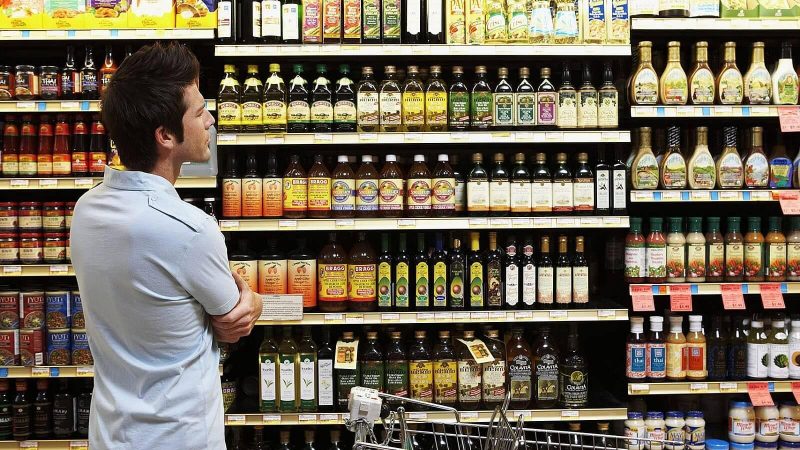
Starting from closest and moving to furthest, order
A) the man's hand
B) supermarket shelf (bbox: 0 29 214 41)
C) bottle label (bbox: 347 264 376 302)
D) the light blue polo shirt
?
the light blue polo shirt
the man's hand
supermarket shelf (bbox: 0 29 214 41)
bottle label (bbox: 347 264 376 302)

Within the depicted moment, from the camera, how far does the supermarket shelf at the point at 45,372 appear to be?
308 cm

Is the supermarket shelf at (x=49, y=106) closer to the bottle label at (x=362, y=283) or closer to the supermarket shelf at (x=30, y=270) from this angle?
the supermarket shelf at (x=30, y=270)

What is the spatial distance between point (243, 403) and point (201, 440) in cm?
186

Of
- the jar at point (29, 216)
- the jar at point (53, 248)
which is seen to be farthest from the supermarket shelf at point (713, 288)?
the jar at point (29, 216)

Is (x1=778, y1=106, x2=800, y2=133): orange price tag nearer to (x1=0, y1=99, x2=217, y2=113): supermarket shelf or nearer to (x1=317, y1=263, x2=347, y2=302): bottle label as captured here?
(x1=317, y1=263, x2=347, y2=302): bottle label

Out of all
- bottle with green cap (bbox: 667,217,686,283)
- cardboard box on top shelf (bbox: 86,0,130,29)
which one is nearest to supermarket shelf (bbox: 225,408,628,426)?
bottle with green cap (bbox: 667,217,686,283)

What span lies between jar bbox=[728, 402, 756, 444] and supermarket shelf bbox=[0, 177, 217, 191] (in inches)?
96.1

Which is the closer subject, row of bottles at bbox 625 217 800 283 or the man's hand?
the man's hand

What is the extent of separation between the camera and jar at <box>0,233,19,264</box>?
3121 mm

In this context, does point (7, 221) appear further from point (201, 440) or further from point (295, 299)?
point (201, 440)

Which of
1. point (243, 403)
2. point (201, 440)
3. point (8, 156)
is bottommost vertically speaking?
point (243, 403)

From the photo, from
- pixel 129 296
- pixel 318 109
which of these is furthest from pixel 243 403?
pixel 129 296

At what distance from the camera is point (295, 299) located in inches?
119

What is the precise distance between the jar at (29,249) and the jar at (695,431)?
288cm
